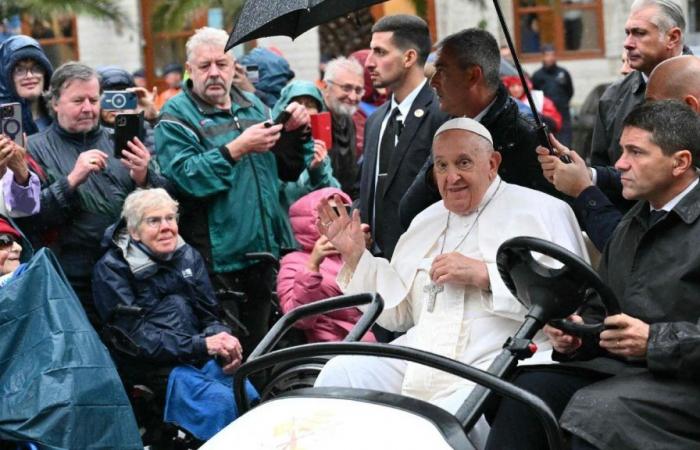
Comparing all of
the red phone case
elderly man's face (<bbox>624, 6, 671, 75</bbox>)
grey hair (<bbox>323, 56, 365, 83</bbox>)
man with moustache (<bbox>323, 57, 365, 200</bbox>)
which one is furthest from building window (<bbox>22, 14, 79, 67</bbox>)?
elderly man's face (<bbox>624, 6, 671, 75</bbox>)

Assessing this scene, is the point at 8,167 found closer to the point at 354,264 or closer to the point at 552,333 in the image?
the point at 354,264

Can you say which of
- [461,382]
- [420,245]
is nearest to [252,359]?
[461,382]

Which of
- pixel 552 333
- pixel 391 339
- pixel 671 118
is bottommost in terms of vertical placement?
pixel 391 339

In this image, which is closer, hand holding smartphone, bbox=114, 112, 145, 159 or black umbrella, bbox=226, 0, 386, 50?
black umbrella, bbox=226, 0, 386, 50

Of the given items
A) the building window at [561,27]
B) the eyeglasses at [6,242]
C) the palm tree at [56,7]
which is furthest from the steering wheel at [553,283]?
the building window at [561,27]

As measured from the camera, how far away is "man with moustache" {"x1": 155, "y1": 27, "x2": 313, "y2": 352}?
746 centimetres

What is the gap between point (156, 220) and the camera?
7098mm

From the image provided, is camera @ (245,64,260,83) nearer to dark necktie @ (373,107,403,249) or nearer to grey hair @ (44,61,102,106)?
grey hair @ (44,61,102,106)

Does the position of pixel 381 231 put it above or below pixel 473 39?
below

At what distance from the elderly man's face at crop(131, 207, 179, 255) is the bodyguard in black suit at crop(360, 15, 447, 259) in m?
0.97

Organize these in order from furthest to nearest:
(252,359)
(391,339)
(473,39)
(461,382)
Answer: (391,339) < (473,39) < (461,382) < (252,359)

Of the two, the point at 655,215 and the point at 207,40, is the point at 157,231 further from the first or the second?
the point at 655,215

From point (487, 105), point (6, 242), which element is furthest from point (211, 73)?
→ point (487, 105)

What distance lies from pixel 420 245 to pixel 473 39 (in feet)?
3.22
